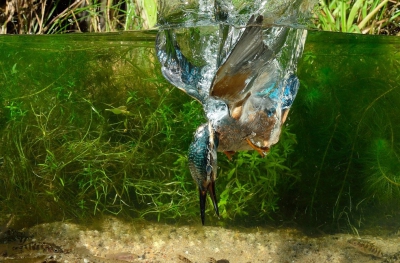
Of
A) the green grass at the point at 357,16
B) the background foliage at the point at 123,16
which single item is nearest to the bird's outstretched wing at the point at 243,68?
the background foliage at the point at 123,16

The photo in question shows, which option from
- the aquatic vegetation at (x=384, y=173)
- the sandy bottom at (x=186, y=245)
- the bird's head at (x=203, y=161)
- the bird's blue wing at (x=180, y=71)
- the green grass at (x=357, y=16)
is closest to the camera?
the bird's head at (x=203, y=161)

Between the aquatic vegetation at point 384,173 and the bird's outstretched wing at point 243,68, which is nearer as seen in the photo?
the bird's outstretched wing at point 243,68

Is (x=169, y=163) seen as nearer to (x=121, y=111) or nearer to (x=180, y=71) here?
(x=121, y=111)

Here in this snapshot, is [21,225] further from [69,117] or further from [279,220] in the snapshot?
[279,220]

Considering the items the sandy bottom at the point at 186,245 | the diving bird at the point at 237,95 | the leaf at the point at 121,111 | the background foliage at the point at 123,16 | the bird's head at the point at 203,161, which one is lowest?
the sandy bottom at the point at 186,245

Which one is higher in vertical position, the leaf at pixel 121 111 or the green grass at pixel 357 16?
the green grass at pixel 357 16

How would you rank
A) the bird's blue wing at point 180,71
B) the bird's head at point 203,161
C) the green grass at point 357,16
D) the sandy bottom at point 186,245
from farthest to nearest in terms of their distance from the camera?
the green grass at point 357,16 → the sandy bottom at point 186,245 → the bird's blue wing at point 180,71 → the bird's head at point 203,161

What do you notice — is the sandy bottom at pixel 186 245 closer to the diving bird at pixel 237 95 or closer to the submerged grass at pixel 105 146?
the submerged grass at pixel 105 146

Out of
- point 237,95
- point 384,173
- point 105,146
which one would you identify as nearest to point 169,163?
point 105,146
